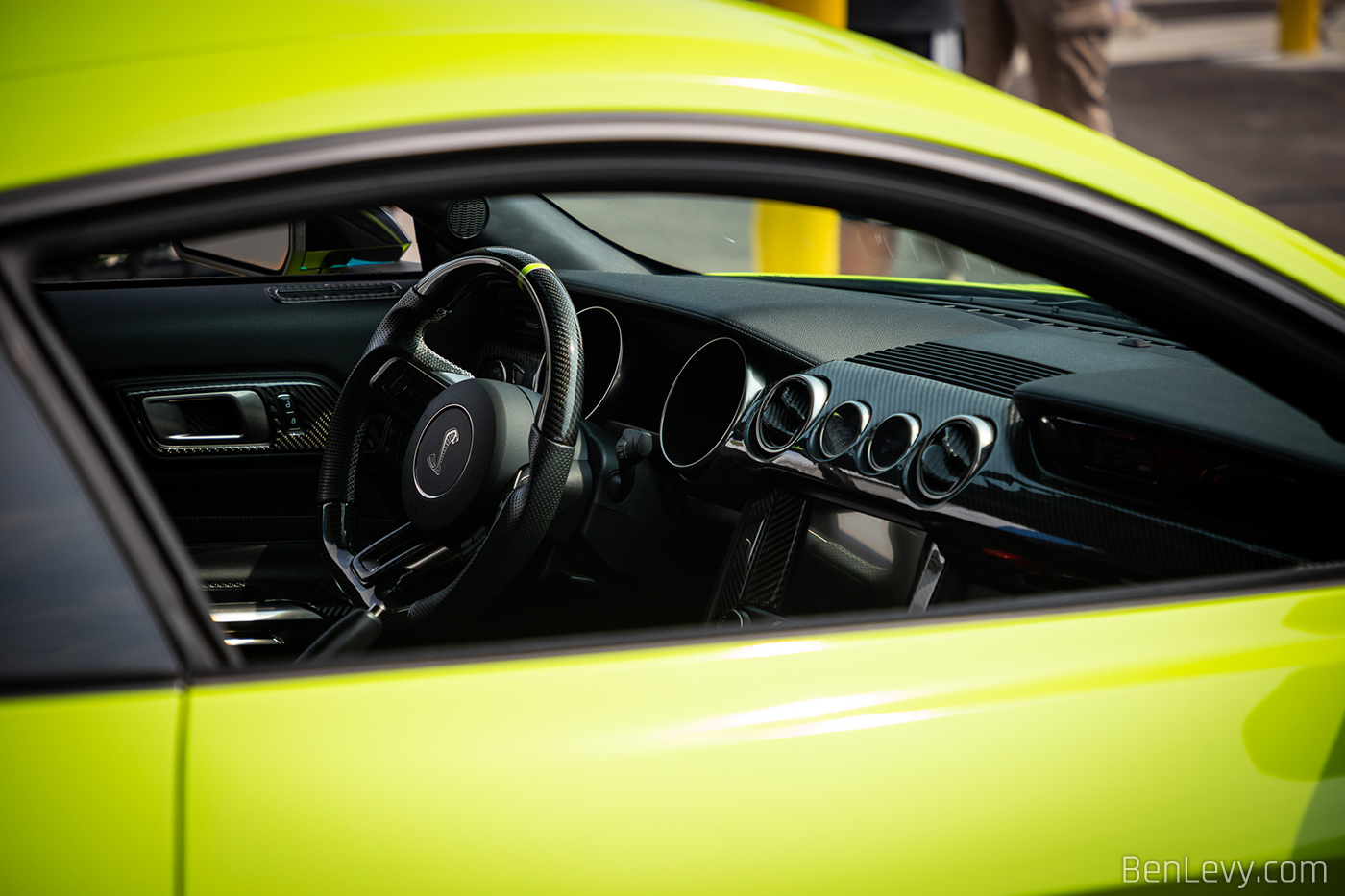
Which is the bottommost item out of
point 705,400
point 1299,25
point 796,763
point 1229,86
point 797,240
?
point 1229,86

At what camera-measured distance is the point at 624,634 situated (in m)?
0.95

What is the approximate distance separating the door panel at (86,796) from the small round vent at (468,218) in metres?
1.98

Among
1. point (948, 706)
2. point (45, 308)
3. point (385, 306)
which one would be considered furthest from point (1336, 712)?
point (385, 306)

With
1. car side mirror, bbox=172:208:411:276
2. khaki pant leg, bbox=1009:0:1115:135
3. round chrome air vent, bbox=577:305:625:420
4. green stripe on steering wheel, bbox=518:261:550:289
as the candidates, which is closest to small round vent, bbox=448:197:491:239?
car side mirror, bbox=172:208:411:276

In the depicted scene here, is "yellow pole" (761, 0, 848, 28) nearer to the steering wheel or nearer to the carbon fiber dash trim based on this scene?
the steering wheel

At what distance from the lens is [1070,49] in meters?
4.92

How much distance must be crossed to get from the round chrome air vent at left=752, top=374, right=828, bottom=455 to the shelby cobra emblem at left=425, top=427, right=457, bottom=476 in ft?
1.64

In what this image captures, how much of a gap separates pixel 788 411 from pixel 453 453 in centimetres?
55

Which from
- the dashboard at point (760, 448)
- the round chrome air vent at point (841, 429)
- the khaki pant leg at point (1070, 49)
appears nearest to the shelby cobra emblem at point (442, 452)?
the dashboard at point (760, 448)

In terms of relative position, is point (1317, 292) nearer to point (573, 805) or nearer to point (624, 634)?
point (624, 634)

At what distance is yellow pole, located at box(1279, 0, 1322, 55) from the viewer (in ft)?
44.7

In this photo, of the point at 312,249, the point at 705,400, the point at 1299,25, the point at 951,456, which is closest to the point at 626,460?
the point at 705,400

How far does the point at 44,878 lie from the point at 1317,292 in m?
1.17

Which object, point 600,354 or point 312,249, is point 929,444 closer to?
point 600,354
